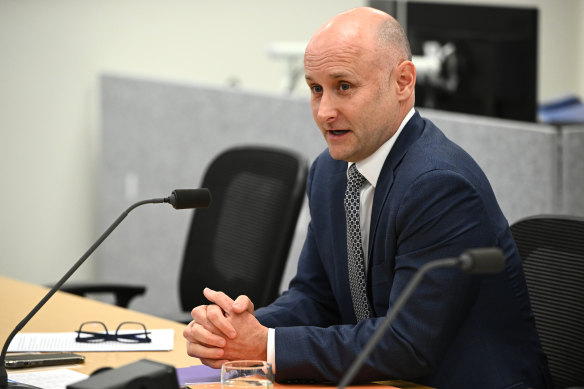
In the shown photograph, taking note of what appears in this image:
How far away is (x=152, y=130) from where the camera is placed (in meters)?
3.87

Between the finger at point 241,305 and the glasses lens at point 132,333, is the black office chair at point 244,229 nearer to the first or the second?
the glasses lens at point 132,333

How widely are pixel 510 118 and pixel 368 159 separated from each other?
1838 mm

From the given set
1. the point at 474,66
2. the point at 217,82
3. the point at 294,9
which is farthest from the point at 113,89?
the point at 474,66

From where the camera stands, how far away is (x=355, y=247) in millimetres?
1682

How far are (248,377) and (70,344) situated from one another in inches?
21.1

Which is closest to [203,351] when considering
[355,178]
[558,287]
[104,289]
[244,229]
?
[355,178]

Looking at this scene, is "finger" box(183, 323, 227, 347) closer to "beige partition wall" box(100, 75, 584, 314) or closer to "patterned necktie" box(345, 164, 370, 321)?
"patterned necktie" box(345, 164, 370, 321)

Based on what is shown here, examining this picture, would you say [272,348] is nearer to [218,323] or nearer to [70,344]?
[218,323]

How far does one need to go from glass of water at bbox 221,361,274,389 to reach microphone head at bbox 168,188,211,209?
0.29 metres

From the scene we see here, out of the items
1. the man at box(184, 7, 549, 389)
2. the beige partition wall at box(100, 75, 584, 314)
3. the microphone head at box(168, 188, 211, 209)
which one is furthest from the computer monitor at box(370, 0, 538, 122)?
the microphone head at box(168, 188, 211, 209)

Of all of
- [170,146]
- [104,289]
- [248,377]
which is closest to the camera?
[248,377]

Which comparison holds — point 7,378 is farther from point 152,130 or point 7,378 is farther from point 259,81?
A: point 259,81

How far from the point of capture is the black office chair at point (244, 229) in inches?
87.6

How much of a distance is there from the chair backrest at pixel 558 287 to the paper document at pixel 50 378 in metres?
0.84
